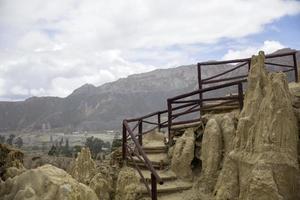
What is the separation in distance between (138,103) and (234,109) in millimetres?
176310

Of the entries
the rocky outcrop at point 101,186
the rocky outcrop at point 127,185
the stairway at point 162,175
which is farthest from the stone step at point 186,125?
the rocky outcrop at point 101,186

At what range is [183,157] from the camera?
10156mm

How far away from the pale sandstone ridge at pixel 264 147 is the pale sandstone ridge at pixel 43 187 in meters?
2.73

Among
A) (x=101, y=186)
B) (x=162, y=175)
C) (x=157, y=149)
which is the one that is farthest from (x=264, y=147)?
(x=157, y=149)

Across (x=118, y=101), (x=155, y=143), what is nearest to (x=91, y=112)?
(x=118, y=101)

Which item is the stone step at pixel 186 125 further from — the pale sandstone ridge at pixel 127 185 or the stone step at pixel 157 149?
the pale sandstone ridge at pixel 127 185

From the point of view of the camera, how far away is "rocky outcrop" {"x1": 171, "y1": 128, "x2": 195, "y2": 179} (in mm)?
10125

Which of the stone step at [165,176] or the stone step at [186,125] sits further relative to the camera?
the stone step at [186,125]

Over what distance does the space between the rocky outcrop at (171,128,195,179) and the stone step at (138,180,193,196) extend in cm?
26

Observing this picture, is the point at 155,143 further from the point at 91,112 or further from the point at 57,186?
the point at 91,112

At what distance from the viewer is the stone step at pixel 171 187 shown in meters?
9.68

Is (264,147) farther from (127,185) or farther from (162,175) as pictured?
(127,185)

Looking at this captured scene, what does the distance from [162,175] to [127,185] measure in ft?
2.87

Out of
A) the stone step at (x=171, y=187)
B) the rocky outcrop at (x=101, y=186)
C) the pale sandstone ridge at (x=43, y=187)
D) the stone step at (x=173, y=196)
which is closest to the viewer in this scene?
the pale sandstone ridge at (x=43, y=187)
